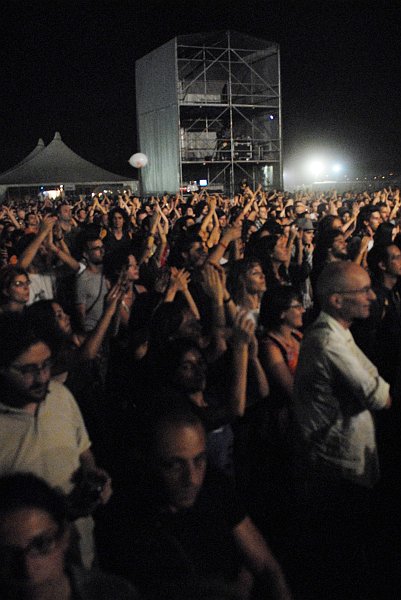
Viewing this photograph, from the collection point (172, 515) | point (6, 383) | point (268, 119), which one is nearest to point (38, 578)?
point (172, 515)

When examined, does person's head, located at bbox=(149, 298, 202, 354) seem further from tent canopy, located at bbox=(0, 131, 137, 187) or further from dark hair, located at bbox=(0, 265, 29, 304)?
tent canopy, located at bbox=(0, 131, 137, 187)

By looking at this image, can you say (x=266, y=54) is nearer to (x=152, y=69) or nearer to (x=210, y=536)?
(x=152, y=69)

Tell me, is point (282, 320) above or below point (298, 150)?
below

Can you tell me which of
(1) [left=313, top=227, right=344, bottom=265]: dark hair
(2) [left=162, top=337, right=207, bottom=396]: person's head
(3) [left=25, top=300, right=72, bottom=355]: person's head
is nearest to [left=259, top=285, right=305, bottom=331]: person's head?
(2) [left=162, top=337, right=207, bottom=396]: person's head

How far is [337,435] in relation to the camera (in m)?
2.85

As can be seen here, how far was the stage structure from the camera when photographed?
974 inches

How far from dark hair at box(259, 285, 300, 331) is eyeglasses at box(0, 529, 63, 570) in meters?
2.24

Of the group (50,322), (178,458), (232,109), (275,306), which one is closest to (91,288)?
(50,322)

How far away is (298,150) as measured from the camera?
4716 centimetres

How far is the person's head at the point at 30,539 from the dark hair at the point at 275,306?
85.0 inches

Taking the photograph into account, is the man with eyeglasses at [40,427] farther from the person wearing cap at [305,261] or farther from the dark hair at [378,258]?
the person wearing cap at [305,261]

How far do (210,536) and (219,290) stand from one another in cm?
223

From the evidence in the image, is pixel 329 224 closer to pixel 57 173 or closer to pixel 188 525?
pixel 188 525

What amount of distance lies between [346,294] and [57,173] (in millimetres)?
31315
